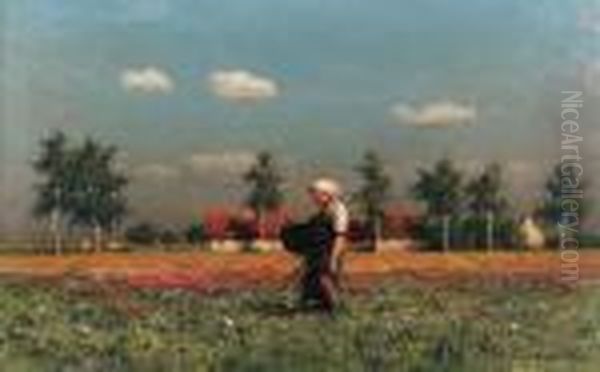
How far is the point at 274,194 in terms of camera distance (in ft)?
11.6

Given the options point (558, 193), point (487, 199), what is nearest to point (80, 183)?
point (487, 199)

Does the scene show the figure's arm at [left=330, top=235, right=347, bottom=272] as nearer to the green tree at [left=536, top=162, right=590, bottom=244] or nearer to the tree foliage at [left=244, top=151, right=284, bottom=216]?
the tree foliage at [left=244, top=151, right=284, bottom=216]

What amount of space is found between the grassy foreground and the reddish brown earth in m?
0.03

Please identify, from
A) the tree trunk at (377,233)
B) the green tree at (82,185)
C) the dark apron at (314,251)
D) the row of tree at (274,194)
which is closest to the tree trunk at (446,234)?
the row of tree at (274,194)

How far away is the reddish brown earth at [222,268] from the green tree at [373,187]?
9 cm

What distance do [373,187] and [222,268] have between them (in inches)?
15.2

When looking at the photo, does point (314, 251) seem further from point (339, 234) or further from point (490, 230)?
point (490, 230)

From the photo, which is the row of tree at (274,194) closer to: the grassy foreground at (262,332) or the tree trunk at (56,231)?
the tree trunk at (56,231)

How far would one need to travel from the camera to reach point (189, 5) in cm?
359

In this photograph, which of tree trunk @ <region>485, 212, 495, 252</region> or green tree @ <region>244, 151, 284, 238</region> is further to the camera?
tree trunk @ <region>485, 212, 495, 252</region>

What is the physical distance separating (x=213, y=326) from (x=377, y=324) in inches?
14.6

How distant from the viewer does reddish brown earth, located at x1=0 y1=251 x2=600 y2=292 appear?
11.8 ft

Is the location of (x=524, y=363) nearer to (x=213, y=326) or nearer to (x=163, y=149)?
(x=213, y=326)

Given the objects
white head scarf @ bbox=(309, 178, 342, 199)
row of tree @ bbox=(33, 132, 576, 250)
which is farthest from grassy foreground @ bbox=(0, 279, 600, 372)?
white head scarf @ bbox=(309, 178, 342, 199)
